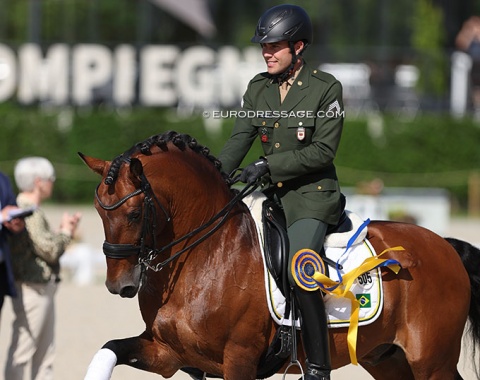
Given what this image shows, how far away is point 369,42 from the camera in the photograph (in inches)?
1288

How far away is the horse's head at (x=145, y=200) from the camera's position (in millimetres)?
5281

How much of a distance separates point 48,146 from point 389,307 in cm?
2172

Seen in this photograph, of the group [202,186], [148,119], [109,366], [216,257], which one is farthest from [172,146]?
[148,119]

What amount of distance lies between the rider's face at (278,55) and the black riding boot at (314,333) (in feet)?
4.39

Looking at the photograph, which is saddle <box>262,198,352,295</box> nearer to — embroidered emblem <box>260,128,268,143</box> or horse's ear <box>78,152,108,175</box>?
embroidered emblem <box>260,128,268,143</box>

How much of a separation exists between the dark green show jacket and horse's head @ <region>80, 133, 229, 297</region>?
42 centimetres

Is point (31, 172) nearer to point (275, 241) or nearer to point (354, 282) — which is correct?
point (275, 241)

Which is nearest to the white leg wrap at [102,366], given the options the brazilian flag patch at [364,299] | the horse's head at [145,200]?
the horse's head at [145,200]

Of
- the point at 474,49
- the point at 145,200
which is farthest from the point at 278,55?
the point at 474,49

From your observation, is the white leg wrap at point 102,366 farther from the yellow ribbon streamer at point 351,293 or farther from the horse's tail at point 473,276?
the horse's tail at point 473,276

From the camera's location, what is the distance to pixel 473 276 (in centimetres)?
670

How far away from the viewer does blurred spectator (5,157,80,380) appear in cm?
754

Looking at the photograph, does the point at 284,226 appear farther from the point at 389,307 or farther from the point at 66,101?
the point at 66,101

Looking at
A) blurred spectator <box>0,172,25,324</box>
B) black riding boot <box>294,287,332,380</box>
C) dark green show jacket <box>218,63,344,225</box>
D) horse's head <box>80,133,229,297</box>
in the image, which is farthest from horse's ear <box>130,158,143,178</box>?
blurred spectator <box>0,172,25,324</box>
